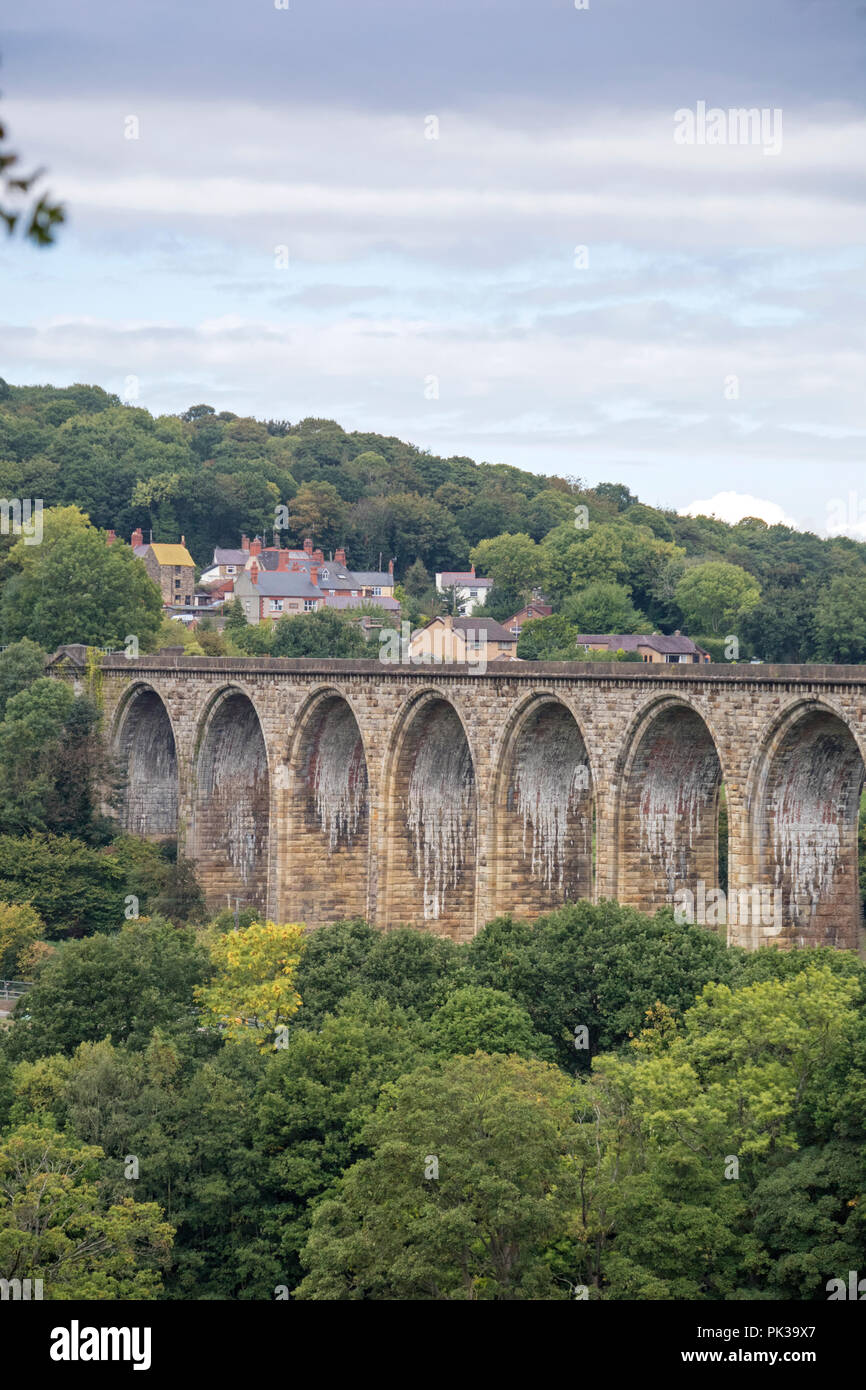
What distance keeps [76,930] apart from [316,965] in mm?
24492

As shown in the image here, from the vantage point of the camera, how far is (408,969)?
53.5 meters

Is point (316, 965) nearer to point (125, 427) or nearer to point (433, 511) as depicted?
point (433, 511)

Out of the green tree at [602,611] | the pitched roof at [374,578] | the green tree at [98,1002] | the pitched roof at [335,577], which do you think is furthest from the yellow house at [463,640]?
the green tree at [98,1002]

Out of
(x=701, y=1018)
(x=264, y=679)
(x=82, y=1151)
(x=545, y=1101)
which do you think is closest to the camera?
(x=545, y=1101)

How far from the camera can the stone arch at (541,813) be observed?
69.1 m

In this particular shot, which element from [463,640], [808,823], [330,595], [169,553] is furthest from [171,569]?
[808,823]

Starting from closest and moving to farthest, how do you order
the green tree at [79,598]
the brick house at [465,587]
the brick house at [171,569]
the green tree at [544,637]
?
the green tree at [79,598], the green tree at [544,637], the brick house at [171,569], the brick house at [465,587]

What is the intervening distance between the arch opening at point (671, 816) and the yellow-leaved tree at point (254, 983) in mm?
10570

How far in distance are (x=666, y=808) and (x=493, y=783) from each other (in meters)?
7.46

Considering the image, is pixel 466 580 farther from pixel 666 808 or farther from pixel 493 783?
pixel 666 808

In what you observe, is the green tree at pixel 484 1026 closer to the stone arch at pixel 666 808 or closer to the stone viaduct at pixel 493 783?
the stone viaduct at pixel 493 783

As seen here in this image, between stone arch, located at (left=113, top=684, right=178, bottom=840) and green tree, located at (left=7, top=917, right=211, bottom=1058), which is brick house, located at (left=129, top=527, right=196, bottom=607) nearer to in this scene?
stone arch, located at (left=113, top=684, right=178, bottom=840)

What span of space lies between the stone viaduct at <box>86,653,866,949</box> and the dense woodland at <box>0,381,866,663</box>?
10.3 m
